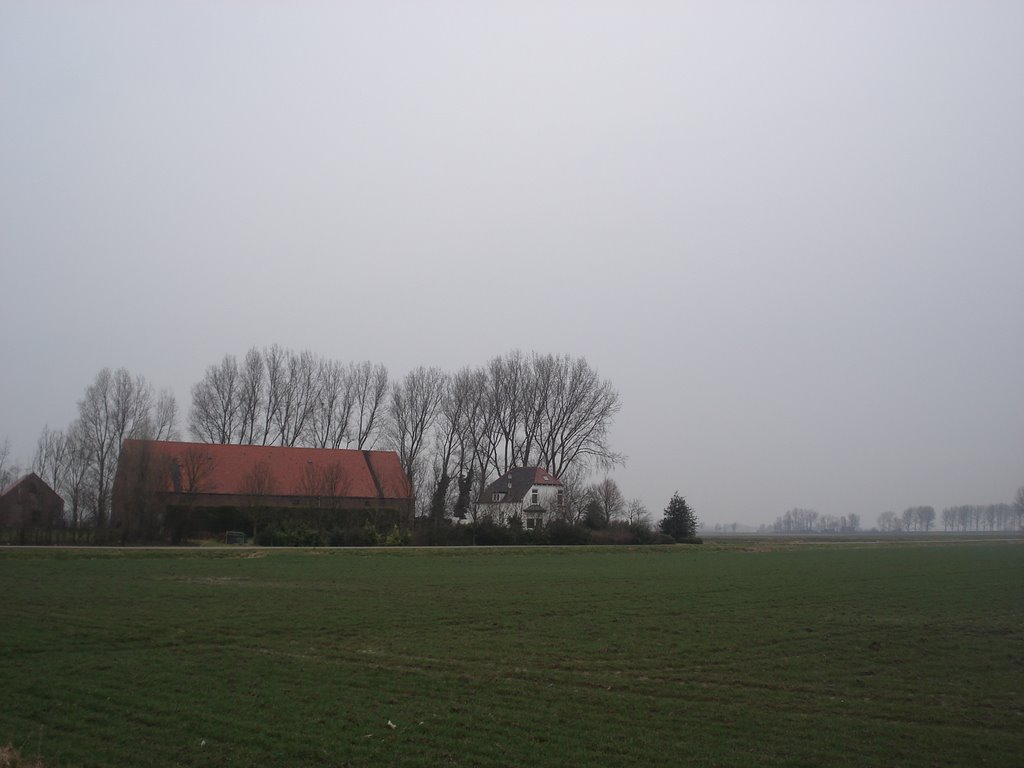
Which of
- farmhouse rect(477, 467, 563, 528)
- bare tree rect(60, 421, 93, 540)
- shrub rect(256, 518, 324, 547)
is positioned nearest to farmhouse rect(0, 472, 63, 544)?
bare tree rect(60, 421, 93, 540)

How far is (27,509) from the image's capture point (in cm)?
5247

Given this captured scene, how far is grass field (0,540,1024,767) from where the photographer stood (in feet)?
32.5

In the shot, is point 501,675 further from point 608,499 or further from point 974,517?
point 974,517

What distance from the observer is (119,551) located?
136ft

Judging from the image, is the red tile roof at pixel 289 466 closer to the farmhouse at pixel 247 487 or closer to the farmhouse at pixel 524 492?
the farmhouse at pixel 247 487

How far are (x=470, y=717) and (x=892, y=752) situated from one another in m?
5.51

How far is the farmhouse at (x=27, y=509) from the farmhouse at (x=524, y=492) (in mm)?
34644

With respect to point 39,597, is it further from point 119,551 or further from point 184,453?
point 184,453

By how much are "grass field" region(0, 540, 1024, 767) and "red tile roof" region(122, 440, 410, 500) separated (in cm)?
3768

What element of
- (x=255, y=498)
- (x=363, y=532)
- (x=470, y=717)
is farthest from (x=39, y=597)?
(x=255, y=498)

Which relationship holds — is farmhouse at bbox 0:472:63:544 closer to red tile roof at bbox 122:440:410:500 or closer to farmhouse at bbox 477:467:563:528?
red tile roof at bbox 122:440:410:500

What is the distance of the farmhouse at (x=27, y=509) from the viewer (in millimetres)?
48594

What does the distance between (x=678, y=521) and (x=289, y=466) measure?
118 ft

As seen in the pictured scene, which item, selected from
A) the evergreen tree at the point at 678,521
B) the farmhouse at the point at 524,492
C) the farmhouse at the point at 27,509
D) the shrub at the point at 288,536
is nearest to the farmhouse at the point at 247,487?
the shrub at the point at 288,536
